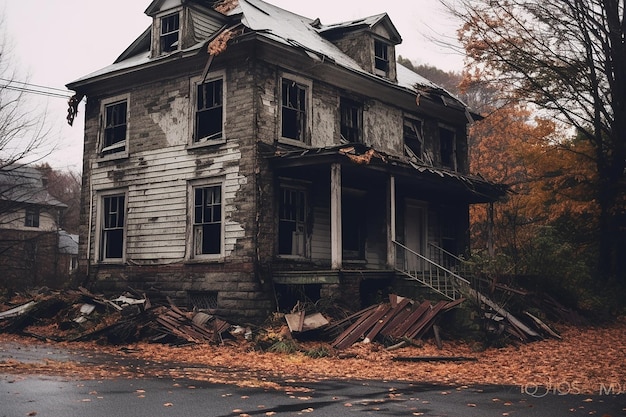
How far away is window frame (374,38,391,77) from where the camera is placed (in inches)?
832

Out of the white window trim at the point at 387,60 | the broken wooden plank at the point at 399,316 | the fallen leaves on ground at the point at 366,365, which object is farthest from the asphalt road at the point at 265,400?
the white window trim at the point at 387,60

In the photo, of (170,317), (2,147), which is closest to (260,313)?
(170,317)

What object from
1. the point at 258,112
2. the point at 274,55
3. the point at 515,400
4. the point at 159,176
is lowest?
the point at 515,400

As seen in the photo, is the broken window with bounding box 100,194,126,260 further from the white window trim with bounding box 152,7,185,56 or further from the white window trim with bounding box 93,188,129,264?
the white window trim with bounding box 152,7,185,56

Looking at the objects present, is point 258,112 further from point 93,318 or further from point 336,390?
point 336,390

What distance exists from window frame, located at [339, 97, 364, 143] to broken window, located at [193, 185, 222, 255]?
14.5ft

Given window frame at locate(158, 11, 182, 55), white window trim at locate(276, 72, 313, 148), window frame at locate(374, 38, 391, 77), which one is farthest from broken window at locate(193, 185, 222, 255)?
window frame at locate(374, 38, 391, 77)

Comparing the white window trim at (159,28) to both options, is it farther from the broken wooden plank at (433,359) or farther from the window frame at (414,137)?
the broken wooden plank at (433,359)

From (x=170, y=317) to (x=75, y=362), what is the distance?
4.42m

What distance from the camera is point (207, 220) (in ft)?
58.3

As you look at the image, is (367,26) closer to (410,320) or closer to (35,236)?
(410,320)

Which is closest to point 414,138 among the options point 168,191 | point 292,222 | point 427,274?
point 427,274

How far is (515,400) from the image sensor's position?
797 cm

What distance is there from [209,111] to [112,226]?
5320 millimetres
